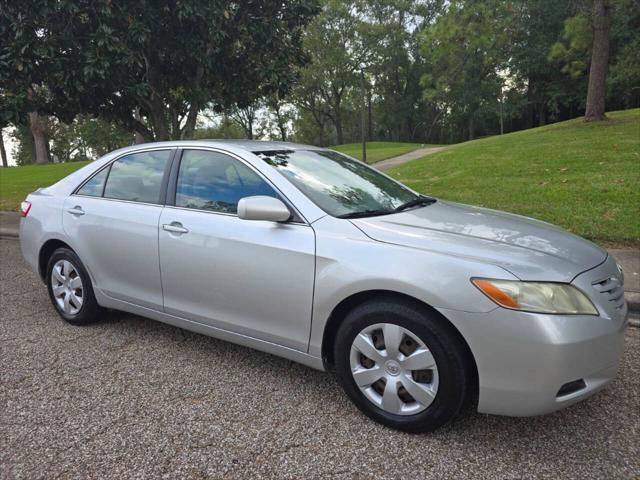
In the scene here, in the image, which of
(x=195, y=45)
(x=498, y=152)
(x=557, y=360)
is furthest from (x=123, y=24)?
(x=498, y=152)

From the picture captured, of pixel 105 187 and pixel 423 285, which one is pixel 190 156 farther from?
pixel 423 285

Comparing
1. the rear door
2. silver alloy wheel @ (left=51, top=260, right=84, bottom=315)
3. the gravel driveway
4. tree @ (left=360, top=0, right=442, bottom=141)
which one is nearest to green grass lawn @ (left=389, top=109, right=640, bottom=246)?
the gravel driveway

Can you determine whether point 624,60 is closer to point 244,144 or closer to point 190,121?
point 190,121

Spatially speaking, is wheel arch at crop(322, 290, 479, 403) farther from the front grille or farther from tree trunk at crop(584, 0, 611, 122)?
tree trunk at crop(584, 0, 611, 122)

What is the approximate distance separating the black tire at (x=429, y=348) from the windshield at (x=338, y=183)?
65 cm

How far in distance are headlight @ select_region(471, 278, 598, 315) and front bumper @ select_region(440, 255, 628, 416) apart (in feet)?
0.11

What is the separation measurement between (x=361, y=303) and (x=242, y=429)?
92 cm

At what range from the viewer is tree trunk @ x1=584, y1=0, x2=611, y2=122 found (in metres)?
14.7

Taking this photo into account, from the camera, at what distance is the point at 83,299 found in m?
3.96

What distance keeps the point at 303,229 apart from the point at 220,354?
131cm

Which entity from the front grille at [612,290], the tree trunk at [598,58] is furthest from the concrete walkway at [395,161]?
the front grille at [612,290]

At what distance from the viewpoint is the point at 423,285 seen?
2340mm

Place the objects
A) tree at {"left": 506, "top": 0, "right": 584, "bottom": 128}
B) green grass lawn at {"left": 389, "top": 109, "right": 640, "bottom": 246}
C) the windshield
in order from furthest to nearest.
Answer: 1. tree at {"left": 506, "top": 0, "right": 584, "bottom": 128}
2. green grass lawn at {"left": 389, "top": 109, "right": 640, "bottom": 246}
3. the windshield

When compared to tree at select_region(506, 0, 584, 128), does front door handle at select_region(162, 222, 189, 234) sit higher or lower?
lower
